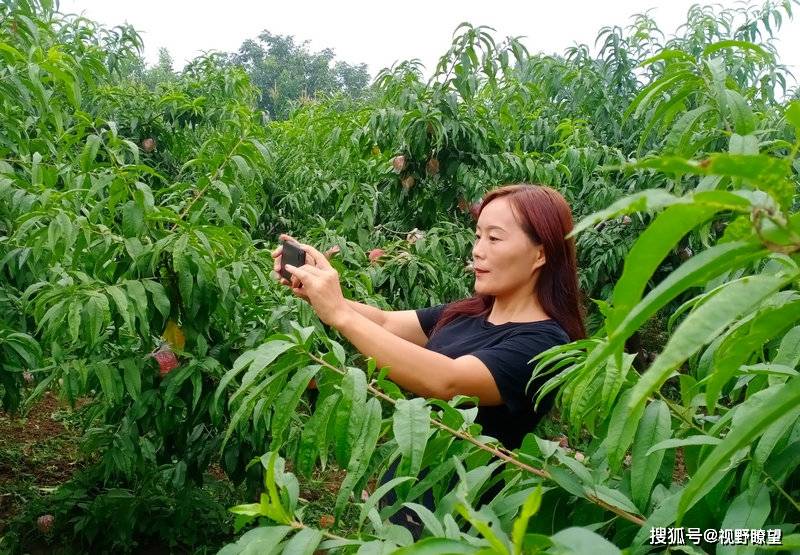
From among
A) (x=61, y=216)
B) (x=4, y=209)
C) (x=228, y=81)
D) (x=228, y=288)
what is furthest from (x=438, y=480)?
(x=228, y=81)

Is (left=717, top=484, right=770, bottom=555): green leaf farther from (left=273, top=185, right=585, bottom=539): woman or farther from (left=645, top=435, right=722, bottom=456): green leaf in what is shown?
(left=273, top=185, right=585, bottom=539): woman

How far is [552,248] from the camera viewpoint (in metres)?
1.87

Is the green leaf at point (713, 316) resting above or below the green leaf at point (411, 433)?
above

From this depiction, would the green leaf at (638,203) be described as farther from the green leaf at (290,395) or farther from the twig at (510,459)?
the green leaf at (290,395)

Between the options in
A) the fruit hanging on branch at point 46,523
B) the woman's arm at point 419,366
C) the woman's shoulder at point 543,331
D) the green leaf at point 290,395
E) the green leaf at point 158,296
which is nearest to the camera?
the green leaf at point 290,395

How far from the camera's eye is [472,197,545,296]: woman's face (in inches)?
72.3

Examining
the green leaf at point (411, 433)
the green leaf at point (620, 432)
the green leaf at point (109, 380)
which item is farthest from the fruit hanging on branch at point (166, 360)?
the green leaf at point (620, 432)

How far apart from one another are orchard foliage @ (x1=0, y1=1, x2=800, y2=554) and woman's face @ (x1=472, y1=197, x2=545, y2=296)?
0.28m

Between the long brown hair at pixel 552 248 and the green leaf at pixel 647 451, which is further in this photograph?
the long brown hair at pixel 552 248

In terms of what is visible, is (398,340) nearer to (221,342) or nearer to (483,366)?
(483,366)

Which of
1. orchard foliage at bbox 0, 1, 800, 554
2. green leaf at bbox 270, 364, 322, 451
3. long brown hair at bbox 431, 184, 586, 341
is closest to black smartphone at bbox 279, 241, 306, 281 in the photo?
orchard foliage at bbox 0, 1, 800, 554

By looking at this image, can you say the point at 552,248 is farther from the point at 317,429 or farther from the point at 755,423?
the point at 755,423

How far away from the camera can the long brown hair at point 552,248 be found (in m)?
1.85

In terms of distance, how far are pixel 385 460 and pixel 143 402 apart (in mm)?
1449
